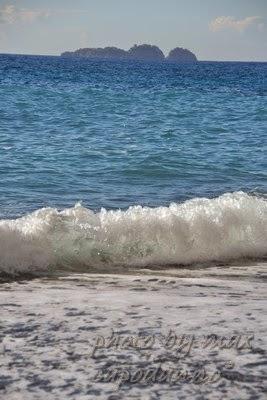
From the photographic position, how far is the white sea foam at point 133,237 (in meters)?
6.32

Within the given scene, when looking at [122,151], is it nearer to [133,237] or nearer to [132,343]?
[133,237]

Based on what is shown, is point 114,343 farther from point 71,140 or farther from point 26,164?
point 71,140

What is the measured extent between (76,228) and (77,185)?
4468 mm

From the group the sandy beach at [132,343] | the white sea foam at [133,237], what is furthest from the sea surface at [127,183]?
the sandy beach at [132,343]

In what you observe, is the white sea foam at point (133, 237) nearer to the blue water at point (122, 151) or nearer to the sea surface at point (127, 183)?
the sea surface at point (127, 183)

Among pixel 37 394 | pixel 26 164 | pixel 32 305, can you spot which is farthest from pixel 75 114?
pixel 37 394

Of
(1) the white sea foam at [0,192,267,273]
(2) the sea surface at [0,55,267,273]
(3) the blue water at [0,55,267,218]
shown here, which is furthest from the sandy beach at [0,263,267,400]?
(3) the blue water at [0,55,267,218]

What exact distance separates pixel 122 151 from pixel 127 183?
3.63 meters

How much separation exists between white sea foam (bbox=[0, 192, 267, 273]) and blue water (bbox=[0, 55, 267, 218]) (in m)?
1.95

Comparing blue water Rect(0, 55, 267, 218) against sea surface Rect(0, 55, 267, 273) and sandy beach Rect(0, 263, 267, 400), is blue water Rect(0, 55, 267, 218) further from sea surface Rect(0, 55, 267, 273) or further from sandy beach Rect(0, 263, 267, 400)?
sandy beach Rect(0, 263, 267, 400)

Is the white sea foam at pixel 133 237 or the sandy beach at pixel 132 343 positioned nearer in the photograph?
the sandy beach at pixel 132 343

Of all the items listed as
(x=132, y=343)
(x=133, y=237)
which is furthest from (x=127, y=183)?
(x=132, y=343)

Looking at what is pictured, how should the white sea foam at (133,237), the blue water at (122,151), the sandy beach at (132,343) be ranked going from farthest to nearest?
the blue water at (122,151) < the white sea foam at (133,237) < the sandy beach at (132,343)

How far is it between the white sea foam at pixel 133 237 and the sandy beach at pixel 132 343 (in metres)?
1.31
